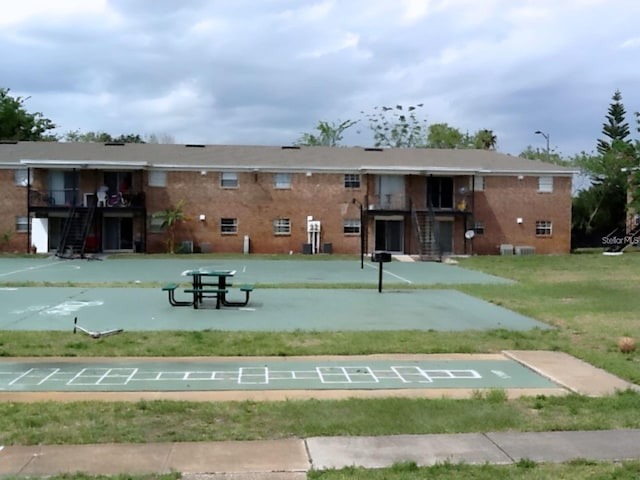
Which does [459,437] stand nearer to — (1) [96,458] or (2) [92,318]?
(1) [96,458]

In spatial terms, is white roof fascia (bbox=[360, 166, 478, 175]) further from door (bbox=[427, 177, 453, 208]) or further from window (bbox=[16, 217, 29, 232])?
window (bbox=[16, 217, 29, 232])

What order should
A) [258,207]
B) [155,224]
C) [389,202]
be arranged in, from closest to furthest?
[155,224], [258,207], [389,202]

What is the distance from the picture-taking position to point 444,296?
19609mm

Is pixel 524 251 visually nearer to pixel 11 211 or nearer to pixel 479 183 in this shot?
pixel 479 183

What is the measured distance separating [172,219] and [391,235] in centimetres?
1323

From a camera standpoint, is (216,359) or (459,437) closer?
(459,437)

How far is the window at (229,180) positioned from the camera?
41.4 meters

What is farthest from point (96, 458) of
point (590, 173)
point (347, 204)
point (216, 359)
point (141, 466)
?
point (590, 173)

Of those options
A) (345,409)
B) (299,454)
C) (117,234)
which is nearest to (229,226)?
(117,234)

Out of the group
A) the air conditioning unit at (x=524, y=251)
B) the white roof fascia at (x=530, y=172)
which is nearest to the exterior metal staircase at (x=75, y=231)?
the white roof fascia at (x=530, y=172)

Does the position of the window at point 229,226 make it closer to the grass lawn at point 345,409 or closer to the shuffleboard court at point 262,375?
the grass lawn at point 345,409

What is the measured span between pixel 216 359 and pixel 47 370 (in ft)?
7.65

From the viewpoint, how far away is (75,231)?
39781mm

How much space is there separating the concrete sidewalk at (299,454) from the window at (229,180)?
35.9 m
